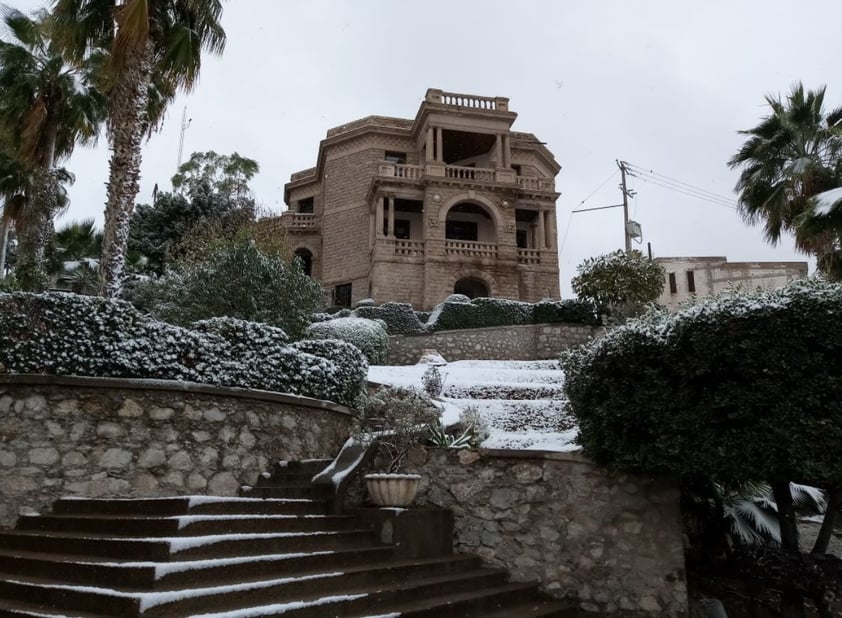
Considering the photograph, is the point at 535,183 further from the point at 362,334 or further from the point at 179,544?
the point at 179,544

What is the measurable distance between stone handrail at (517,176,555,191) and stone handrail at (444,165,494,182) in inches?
66.9

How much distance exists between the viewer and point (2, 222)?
55.0 ft

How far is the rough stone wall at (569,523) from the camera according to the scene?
21.6 ft

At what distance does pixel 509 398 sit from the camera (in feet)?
42.7

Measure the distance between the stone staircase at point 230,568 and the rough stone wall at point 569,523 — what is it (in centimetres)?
35

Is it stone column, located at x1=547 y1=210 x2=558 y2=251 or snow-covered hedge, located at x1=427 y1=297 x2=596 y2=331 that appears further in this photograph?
stone column, located at x1=547 y1=210 x2=558 y2=251

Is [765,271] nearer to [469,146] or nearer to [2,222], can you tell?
[469,146]

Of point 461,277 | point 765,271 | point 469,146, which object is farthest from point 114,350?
point 765,271

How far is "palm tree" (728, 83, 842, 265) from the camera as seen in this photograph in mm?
13539

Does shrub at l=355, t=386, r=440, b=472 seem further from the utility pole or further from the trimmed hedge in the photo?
the utility pole

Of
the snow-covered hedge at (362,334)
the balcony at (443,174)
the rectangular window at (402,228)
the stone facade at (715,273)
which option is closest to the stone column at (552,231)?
the balcony at (443,174)

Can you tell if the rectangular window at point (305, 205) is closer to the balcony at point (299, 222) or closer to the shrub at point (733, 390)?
the balcony at point (299, 222)

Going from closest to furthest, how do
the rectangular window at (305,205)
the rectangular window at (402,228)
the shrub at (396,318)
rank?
the shrub at (396,318) → the rectangular window at (402,228) → the rectangular window at (305,205)

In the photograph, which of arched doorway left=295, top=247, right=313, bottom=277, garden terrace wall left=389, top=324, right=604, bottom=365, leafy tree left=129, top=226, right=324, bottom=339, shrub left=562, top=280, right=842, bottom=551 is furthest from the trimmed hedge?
arched doorway left=295, top=247, right=313, bottom=277
